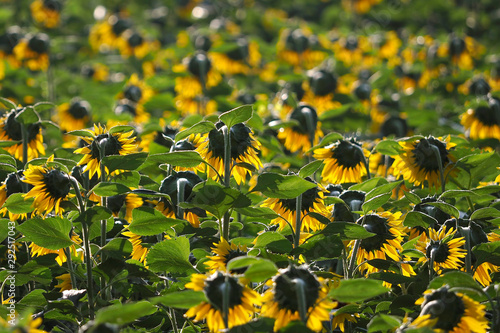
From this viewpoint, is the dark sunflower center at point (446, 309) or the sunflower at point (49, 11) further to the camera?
the sunflower at point (49, 11)

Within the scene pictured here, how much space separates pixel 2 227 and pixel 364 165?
1.35 m

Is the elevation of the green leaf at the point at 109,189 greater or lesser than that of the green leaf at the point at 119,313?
lesser

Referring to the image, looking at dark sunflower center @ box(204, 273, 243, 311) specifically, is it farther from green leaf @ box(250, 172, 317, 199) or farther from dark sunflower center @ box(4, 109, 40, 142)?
dark sunflower center @ box(4, 109, 40, 142)

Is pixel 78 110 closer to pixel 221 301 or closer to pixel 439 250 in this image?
pixel 439 250

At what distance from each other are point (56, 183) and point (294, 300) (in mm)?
815

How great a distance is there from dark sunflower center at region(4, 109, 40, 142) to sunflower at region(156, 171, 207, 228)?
758 mm

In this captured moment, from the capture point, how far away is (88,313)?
1998 mm

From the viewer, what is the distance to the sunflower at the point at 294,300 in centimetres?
156

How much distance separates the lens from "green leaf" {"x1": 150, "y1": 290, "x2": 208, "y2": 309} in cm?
151

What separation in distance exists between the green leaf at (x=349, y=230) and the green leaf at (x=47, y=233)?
76cm

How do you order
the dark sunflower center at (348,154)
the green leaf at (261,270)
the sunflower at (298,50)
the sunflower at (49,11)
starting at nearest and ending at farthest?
the green leaf at (261,270) → the dark sunflower center at (348,154) → the sunflower at (298,50) → the sunflower at (49,11)

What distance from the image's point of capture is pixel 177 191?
2.10 m

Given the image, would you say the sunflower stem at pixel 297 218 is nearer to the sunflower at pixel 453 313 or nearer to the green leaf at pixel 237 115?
the green leaf at pixel 237 115

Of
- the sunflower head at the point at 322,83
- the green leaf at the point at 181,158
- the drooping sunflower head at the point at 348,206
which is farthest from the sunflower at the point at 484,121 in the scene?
the green leaf at the point at 181,158
